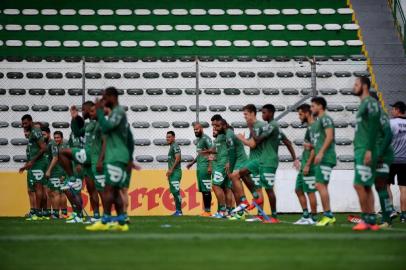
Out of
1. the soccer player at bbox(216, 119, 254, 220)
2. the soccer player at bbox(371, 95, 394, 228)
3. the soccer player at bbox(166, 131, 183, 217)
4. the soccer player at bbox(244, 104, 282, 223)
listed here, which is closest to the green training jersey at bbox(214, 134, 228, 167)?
the soccer player at bbox(216, 119, 254, 220)

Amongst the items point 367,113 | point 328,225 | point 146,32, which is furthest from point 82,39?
point 367,113

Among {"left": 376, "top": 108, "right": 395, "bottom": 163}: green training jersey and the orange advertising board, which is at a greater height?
{"left": 376, "top": 108, "right": 395, "bottom": 163}: green training jersey

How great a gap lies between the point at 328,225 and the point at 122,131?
405 centimetres

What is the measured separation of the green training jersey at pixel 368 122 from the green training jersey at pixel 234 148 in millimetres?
6845

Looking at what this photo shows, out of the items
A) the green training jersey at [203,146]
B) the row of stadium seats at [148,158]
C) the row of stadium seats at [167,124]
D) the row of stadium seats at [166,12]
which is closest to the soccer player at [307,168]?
the green training jersey at [203,146]

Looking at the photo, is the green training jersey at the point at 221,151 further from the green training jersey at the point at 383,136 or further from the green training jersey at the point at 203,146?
the green training jersey at the point at 383,136

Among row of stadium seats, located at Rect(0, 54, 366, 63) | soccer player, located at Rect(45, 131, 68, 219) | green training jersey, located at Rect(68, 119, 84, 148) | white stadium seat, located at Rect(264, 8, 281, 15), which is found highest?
white stadium seat, located at Rect(264, 8, 281, 15)

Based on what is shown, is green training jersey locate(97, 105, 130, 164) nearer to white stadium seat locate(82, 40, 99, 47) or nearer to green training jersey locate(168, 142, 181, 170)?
green training jersey locate(168, 142, 181, 170)

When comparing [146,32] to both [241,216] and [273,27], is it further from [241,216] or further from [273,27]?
[241,216]

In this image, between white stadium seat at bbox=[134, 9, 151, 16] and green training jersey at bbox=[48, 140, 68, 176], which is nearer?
green training jersey at bbox=[48, 140, 68, 176]

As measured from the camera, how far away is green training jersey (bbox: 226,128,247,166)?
1862 cm

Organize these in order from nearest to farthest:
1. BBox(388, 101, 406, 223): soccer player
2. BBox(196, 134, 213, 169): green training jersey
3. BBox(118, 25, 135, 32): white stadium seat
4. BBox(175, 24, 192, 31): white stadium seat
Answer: BBox(388, 101, 406, 223): soccer player < BBox(196, 134, 213, 169): green training jersey < BBox(118, 25, 135, 32): white stadium seat < BBox(175, 24, 192, 31): white stadium seat

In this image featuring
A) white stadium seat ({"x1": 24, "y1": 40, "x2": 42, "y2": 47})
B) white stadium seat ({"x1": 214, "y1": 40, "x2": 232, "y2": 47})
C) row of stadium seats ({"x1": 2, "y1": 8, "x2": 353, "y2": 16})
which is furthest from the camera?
row of stadium seats ({"x1": 2, "y1": 8, "x2": 353, "y2": 16})

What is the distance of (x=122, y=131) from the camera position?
12023 mm
